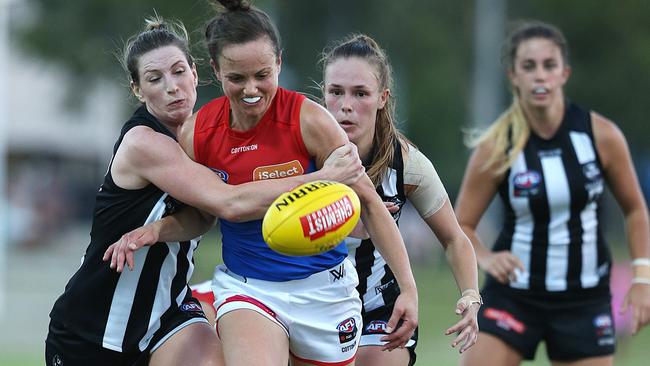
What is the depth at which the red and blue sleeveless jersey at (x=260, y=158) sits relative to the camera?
481 centimetres

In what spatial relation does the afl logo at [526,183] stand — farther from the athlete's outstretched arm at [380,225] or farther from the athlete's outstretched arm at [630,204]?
the athlete's outstretched arm at [380,225]

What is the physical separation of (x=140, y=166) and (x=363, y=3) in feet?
90.2

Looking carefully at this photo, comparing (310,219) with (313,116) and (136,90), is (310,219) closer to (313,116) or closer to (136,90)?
(313,116)

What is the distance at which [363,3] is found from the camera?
31906 millimetres

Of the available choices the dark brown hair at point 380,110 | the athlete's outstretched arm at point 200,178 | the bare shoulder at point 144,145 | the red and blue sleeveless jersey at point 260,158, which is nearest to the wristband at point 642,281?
the dark brown hair at point 380,110

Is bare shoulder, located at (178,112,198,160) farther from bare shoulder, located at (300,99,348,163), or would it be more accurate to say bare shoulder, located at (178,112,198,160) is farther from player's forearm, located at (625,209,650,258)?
player's forearm, located at (625,209,650,258)

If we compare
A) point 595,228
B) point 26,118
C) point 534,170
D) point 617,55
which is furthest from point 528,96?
point 26,118

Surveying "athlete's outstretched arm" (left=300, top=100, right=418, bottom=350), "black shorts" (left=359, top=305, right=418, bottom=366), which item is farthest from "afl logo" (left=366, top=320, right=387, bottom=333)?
"athlete's outstretched arm" (left=300, top=100, right=418, bottom=350)

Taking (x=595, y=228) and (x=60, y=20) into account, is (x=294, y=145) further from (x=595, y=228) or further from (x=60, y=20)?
(x=60, y=20)

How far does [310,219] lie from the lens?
14.2 ft

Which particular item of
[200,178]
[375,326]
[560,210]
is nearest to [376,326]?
[375,326]

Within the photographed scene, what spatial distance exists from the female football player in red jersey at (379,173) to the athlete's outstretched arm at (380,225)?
1.66 feet

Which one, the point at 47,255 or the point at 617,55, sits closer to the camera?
the point at 47,255

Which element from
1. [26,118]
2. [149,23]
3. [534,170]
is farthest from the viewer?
[26,118]
